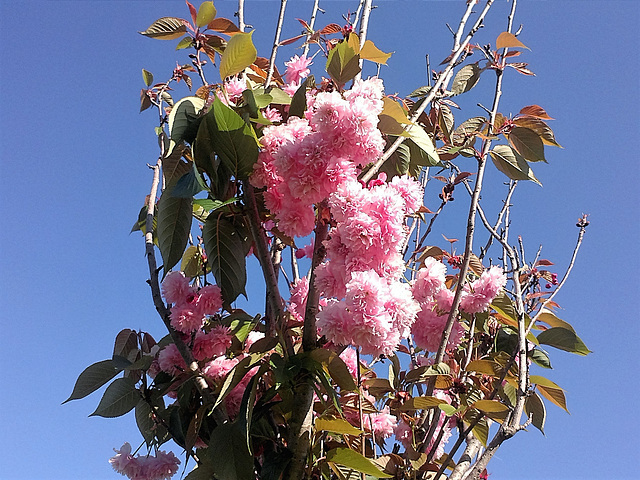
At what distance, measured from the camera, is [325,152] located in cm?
99

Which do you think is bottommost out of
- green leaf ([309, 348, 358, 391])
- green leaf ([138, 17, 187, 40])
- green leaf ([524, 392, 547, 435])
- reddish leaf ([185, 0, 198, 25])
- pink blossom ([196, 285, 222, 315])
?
green leaf ([309, 348, 358, 391])

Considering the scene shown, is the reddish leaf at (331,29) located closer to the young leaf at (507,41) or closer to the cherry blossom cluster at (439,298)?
the young leaf at (507,41)

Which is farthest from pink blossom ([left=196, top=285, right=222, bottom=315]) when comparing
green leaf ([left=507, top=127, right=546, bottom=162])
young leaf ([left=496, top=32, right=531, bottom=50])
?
young leaf ([left=496, top=32, right=531, bottom=50])

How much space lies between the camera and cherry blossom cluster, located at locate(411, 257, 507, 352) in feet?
4.03

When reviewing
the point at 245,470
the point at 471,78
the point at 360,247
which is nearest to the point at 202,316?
the point at 245,470

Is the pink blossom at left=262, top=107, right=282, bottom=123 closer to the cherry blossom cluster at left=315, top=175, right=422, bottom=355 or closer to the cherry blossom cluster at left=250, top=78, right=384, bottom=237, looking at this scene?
the cherry blossom cluster at left=250, top=78, right=384, bottom=237

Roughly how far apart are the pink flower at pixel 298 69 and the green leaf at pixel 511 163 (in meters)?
0.58

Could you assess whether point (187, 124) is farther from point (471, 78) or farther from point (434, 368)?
point (471, 78)

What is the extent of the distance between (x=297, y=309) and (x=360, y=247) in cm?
38

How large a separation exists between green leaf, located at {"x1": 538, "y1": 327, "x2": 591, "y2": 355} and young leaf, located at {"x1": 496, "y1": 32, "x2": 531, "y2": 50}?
2.68 ft

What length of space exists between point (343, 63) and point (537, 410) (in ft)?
3.44

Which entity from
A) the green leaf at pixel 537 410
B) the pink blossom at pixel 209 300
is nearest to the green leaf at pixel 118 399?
the pink blossom at pixel 209 300

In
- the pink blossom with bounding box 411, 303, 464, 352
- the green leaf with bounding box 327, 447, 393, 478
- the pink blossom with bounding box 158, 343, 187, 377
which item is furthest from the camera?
the pink blossom with bounding box 411, 303, 464, 352

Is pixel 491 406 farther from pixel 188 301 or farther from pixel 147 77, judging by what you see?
pixel 147 77
